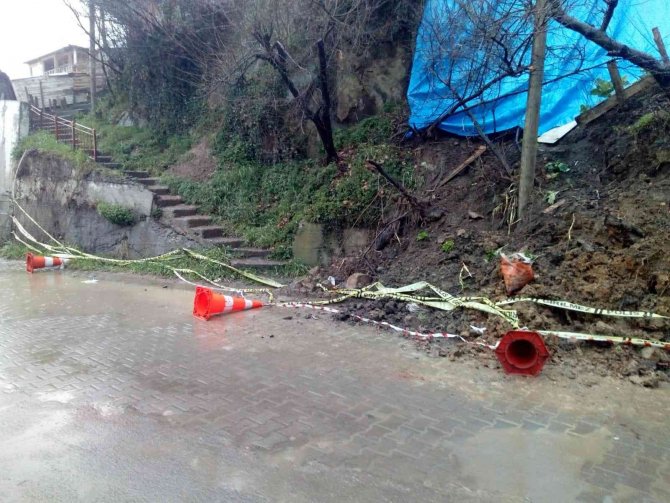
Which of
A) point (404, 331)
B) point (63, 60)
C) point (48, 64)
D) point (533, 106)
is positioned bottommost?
point (404, 331)

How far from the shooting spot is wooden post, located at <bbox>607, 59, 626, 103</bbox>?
8050 millimetres

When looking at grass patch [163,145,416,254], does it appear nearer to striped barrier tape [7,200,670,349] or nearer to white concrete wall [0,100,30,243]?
striped barrier tape [7,200,670,349]

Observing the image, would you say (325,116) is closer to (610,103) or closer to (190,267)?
(190,267)

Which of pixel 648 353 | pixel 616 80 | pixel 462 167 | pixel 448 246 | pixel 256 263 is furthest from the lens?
pixel 256 263

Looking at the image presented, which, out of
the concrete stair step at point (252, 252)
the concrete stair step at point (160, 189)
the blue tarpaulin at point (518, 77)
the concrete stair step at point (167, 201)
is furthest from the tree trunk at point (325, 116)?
the concrete stair step at point (160, 189)

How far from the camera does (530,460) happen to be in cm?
367

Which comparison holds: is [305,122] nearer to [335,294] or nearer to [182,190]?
[182,190]

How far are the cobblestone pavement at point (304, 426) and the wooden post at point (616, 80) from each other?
5198 mm

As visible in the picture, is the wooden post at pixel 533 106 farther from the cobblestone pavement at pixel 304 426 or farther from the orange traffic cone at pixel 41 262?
the orange traffic cone at pixel 41 262

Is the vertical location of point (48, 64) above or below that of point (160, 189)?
above

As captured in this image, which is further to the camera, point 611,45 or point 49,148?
point 49,148

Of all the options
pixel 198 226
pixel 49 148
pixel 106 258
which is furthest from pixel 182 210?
pixel 49 148

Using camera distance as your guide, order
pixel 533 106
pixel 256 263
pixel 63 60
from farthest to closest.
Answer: pixel 63 60 < pixel 256 263 < pixel 533 106

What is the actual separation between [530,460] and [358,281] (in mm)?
4688
